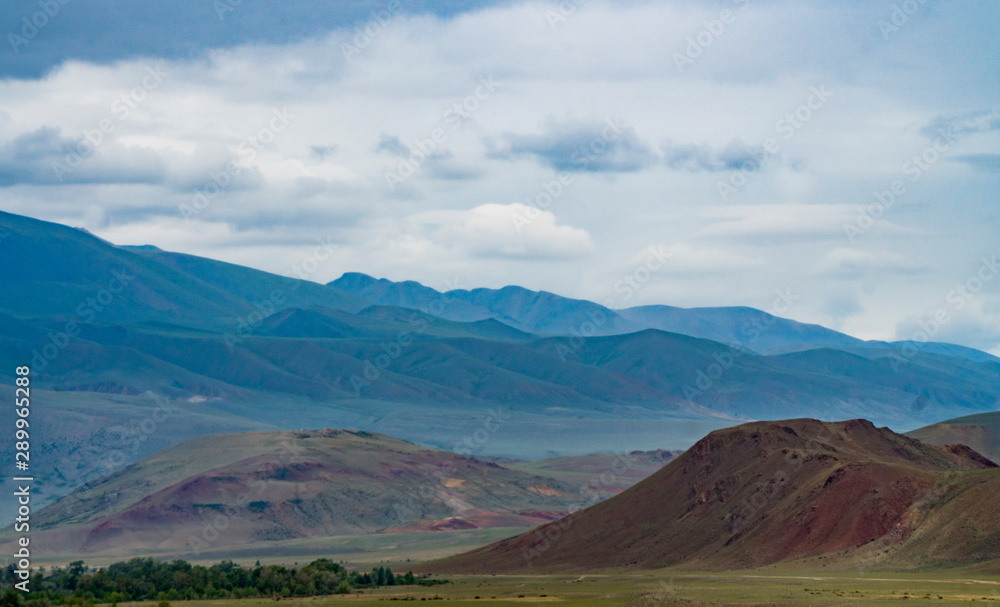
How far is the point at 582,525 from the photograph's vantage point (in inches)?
4242

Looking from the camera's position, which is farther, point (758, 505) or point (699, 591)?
point (758, 505)

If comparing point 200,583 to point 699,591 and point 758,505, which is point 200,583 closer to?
point 699,591

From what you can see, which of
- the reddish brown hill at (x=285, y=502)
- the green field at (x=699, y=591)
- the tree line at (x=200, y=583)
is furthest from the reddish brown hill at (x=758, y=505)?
the reddish brown hill at (x=285, y=502)

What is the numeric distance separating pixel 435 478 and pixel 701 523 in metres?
98.1

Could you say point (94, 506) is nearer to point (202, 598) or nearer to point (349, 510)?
point (349, 510)

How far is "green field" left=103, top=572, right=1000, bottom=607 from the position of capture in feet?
200

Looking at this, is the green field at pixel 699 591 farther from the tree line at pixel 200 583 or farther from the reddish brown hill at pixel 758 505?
the reddish brown hill at pixel 758 505

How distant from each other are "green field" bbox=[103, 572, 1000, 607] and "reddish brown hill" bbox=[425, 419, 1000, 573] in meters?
8.65

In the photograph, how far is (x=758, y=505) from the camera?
318ft

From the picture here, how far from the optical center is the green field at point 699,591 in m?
60.8

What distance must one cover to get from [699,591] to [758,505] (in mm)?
30171

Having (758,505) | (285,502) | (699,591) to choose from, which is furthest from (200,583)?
(285,502)

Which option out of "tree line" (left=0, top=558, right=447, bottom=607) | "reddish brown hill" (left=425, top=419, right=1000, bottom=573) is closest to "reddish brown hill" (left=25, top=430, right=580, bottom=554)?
"reddish brown hill" (left=425, top=419, right=1000, bottom=573)

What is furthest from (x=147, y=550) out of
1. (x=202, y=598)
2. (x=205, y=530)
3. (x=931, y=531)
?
(x=931, y=531)
